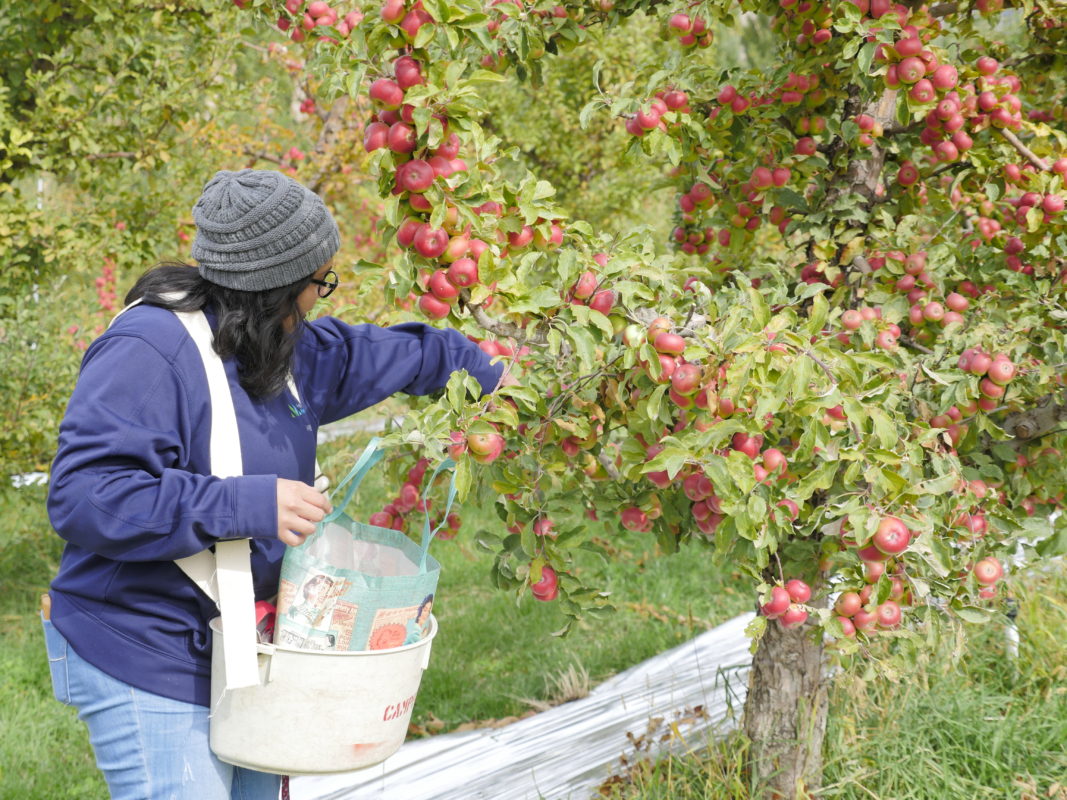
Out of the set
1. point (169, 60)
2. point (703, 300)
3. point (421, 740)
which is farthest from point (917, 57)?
point (169, 60)

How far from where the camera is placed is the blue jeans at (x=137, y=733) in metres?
1.49

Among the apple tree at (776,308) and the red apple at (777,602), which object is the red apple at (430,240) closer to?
the apple tree at (776,308)

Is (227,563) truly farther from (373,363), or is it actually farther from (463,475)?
(373,363)

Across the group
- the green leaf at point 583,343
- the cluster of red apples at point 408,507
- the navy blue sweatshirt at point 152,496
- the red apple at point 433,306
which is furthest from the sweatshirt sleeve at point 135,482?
the cluster of red apples at point 408,507

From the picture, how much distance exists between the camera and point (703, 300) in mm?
A: 1738

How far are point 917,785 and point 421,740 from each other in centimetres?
143

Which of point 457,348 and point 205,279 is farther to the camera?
point 457,348

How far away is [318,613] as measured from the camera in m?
1.47

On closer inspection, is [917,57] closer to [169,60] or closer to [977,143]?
[977,143]

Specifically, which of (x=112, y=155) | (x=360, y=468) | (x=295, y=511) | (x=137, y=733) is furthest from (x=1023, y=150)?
(x=112, y=155)

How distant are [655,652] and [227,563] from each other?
7.75 ft

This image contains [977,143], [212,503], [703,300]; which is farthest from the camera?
[977,143]

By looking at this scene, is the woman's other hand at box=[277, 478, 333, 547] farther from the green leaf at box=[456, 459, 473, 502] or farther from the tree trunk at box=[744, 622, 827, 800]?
the tree trunk at box=[744, 622, 827, 800]

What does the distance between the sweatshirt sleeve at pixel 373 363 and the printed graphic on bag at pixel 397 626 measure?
1.62 feet
